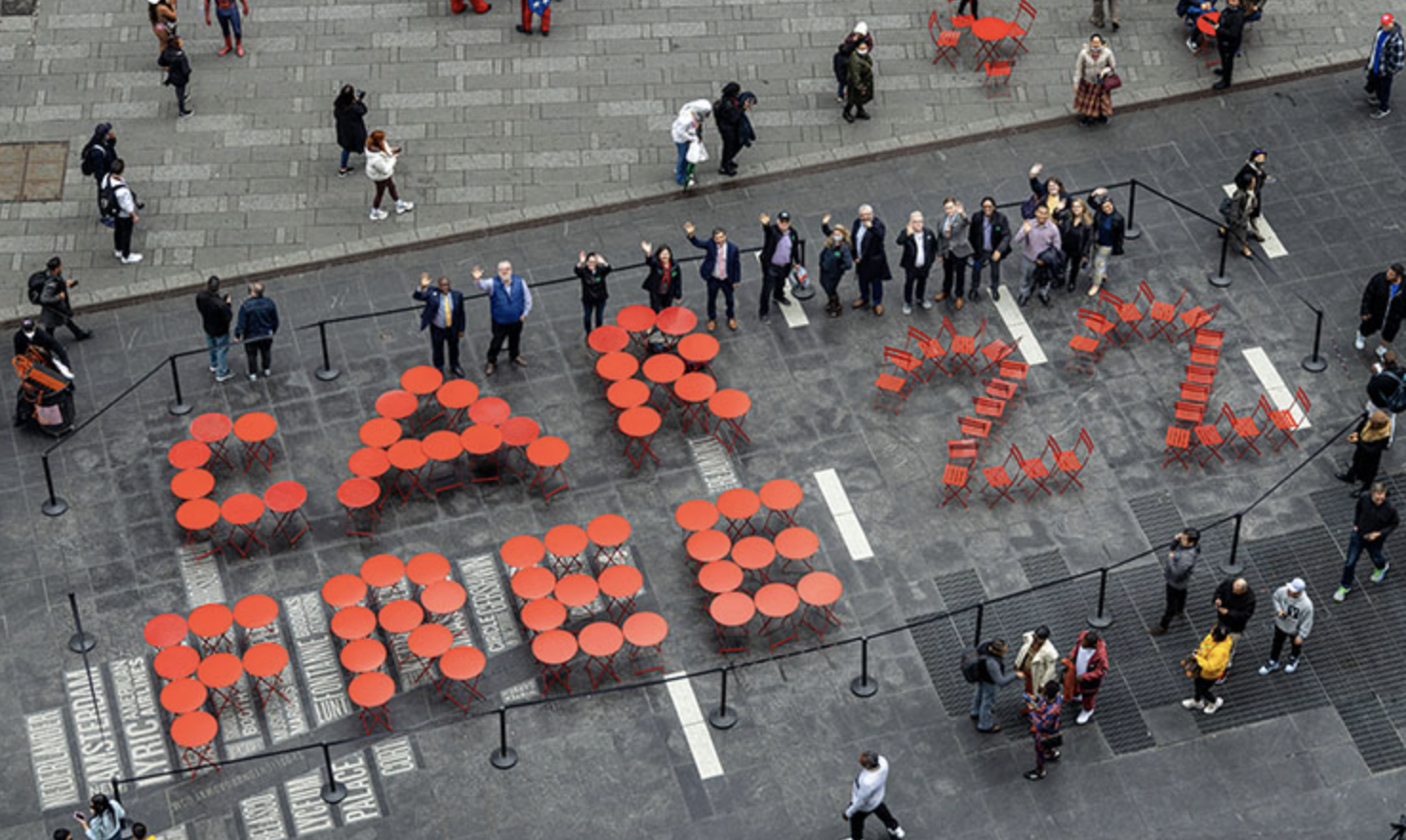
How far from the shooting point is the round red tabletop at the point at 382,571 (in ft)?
110

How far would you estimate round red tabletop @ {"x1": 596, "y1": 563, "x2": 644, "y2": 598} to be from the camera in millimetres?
33375

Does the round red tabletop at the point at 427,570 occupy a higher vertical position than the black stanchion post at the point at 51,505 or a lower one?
higher

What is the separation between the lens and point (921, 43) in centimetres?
4353

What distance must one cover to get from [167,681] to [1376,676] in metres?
15.9

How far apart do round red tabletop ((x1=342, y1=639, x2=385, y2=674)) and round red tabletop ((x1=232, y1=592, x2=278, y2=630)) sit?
1175mm

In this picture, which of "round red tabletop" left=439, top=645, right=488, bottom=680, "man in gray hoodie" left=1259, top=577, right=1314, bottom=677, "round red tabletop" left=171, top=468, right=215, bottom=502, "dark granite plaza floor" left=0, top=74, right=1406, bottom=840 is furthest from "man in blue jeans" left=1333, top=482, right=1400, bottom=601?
"round red tabletop" left=171, top=468, right=215, bottom=502

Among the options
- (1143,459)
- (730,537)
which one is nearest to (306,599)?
(730,537)

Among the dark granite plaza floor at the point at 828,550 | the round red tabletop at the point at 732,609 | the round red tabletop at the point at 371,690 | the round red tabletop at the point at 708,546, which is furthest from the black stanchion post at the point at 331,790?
the round red tabletop at the point at 708,546

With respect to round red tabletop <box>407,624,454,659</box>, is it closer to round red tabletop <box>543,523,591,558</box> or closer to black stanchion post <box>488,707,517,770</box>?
black stanchion post <box>488,707,517,770</box>

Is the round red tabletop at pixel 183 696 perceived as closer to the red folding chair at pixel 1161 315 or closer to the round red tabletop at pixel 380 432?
the round red tabletop at pixel 380 432

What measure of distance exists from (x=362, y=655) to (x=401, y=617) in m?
0.81

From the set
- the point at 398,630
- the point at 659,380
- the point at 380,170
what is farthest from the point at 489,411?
the point at 380,170

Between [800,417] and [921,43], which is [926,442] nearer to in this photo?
[800,417]

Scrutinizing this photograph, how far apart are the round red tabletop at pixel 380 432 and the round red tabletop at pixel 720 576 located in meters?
5.09
